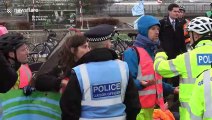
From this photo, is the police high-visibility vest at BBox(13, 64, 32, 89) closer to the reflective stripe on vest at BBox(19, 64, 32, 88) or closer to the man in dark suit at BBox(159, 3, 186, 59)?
the reflective stripe on vest at BBox(19, 64, 32, 88)

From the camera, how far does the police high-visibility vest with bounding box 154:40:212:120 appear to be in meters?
3.95

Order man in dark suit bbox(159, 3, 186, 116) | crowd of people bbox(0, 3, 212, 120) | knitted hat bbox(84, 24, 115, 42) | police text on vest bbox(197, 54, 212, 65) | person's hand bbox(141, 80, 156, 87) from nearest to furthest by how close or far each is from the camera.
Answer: crowd of people bbox(0, 3, 212, 120) → knitted hat bbox(84, 24, 115, 42) → police text on vest bbox(197, 54, 212, 65) → person's hand bbox(141, 80, 156, 87) → man in dark suit bbox(159, 3, 186, 116)

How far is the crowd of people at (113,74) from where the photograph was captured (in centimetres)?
342

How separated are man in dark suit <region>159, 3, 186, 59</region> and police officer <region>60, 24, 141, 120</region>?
16.5ft

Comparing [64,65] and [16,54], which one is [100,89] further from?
[16,54]

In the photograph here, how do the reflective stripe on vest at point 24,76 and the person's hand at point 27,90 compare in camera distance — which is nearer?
the person's hand at point 27,90

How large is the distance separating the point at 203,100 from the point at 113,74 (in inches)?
31.8

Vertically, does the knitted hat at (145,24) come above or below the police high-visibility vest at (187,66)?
above

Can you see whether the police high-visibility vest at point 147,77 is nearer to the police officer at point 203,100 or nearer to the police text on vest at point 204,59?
the police text on vest at point 204,59

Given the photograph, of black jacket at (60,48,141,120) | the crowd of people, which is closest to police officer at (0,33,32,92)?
the crowd of people

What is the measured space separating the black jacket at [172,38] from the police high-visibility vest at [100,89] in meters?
5.16

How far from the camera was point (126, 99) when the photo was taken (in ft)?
12.1

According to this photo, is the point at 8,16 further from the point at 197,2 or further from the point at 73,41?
the point at 73,41

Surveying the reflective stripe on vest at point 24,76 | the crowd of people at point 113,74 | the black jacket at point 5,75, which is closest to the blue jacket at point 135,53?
the crowd of people at point 113,74
